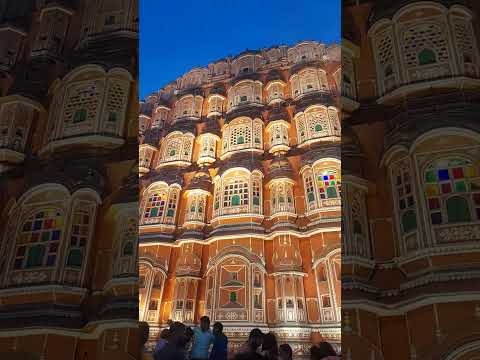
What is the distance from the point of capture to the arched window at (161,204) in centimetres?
438

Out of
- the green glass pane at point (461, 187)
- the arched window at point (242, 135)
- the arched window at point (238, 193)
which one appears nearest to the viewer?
the green glass pane at point (461, 187)

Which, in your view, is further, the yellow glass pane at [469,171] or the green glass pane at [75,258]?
the green glass pane at [75,258]

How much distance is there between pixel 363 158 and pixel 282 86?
3.24 meters

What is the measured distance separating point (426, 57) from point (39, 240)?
2.59 m

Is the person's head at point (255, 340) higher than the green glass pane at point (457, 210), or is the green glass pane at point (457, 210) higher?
the green glass pane at point (457, 210)

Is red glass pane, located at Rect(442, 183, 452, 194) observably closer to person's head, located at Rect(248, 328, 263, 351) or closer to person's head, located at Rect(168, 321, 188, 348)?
person's head, located at Rect(248, 328, 263, 351)

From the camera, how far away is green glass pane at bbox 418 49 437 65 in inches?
83.9

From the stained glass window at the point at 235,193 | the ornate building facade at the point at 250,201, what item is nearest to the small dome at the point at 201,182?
the ornate building facade at the point at 250,201

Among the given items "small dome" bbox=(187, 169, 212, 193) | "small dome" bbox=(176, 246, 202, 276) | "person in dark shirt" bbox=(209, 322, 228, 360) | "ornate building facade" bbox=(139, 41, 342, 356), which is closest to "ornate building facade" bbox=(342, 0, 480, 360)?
"person in dark shirt" bbox=(209, 322, 228, 360)

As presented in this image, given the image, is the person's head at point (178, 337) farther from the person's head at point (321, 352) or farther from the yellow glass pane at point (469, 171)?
the yellow glass pane at point (469, 171)

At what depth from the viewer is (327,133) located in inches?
166

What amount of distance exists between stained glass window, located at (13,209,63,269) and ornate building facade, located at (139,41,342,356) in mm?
1294

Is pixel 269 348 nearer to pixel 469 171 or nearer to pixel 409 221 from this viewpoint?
pixel 409 221

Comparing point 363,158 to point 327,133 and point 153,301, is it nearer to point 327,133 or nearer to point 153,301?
point 327,133
